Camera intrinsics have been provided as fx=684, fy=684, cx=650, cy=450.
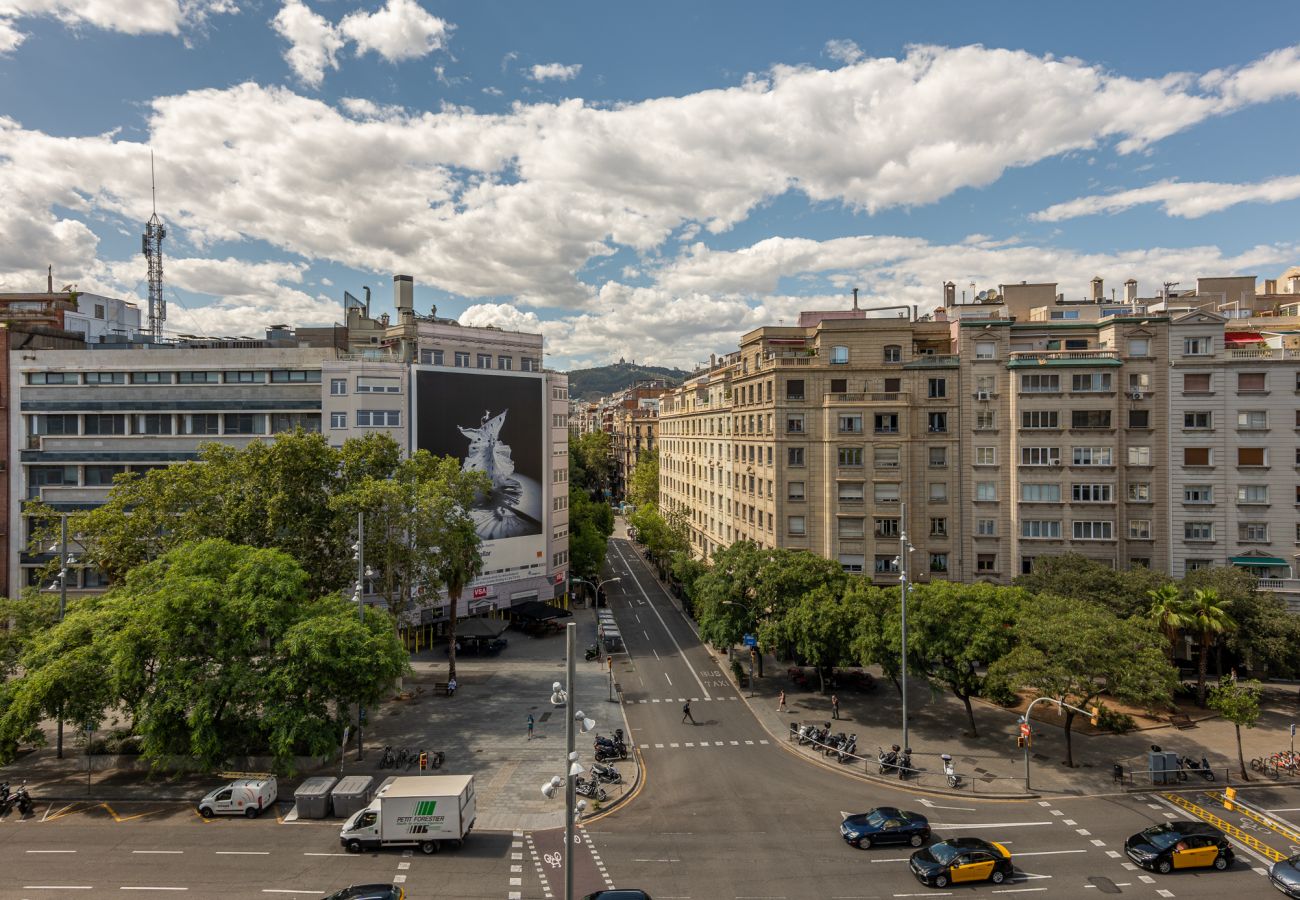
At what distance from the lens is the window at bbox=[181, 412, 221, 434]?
62.1m

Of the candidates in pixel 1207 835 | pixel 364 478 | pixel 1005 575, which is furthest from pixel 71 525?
pixel 1005 575

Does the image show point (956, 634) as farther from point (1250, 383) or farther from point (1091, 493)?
point (1250, 383)

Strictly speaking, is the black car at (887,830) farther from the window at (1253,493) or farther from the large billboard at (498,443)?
the window at (1253,493)

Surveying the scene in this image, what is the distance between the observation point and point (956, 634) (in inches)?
1519

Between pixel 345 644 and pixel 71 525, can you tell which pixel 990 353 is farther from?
pixel 71 525

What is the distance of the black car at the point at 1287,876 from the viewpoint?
82.0 feet

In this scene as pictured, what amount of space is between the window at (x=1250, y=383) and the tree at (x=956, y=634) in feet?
96.0

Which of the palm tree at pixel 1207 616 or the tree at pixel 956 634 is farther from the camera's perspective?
the palm tree at pixel 1207 616

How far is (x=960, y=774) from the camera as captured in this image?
35.6m

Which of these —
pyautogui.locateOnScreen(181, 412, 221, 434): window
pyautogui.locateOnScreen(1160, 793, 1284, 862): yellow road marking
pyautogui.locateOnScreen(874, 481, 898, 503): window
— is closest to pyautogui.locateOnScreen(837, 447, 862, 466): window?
pyautogui.locateOnScreen(874, 481, 898, 503): window

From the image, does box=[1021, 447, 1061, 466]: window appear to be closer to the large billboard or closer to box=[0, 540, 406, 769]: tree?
the large billboard

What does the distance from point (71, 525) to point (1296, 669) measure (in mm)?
80045

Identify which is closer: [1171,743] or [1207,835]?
[1207,835]

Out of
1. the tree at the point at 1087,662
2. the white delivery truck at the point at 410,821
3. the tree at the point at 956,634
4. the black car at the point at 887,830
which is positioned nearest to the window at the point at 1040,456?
the tree at the point at 956,634
